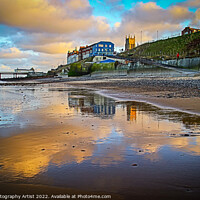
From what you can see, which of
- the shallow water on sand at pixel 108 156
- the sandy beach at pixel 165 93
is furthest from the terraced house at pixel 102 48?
the shallow water on sand at pixel 108 156

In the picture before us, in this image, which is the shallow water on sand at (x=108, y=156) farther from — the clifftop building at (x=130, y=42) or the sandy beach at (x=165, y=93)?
the clifftop building at (x=130, y=42)

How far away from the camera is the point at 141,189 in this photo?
196cm

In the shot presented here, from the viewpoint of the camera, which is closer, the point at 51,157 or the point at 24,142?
the point at 51,157

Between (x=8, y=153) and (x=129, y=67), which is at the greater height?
(x=129, y=67)

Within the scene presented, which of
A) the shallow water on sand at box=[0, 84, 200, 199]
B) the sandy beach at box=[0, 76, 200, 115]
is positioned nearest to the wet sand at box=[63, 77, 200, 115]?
the sandy beach at box=[0, 76, 200, 115]

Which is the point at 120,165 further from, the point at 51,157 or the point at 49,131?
the point at 49,131

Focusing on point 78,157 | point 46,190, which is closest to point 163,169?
point 78,157

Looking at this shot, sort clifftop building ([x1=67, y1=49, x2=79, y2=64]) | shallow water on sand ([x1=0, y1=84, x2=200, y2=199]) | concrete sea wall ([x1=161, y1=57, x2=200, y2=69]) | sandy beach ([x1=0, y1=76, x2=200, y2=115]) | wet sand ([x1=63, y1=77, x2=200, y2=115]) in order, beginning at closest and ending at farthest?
1. shallow water on sand ([x1=0, y1=84, x2=200, y2=199])
2. wet sand ([x1=63, y1=77, x2=200, y2=115])
3. sandy beach ([x1=0, y1=76, x2=200, y2=115])
4. concrete sea wall ([x1=161, y1=57, x2=200, y2=69])
5. clifftop building ([x1=67, y1=49, x2=79, y2=64])

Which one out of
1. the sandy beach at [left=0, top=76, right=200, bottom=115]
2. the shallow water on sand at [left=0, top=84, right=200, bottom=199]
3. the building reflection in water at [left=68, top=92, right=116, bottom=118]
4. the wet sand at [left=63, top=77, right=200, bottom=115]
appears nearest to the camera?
the shallow water on sand at [left=0, top=84, right=200, bottom=199]

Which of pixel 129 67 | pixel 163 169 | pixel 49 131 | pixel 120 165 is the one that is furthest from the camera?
Result: pixel 129 67

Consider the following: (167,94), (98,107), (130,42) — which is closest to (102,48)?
(130,42)

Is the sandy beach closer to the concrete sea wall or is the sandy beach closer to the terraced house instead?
the concrete sea wall

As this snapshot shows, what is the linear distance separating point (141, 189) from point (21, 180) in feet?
4.15

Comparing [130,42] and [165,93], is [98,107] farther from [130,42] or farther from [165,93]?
[130,42]
